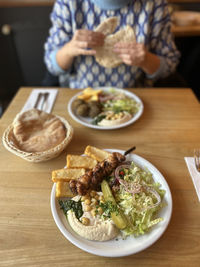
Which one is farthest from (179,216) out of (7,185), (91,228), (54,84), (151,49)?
(54,84)

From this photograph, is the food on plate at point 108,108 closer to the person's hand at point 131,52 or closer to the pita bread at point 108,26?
the person's hand at point 131,52

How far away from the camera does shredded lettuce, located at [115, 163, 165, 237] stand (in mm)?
880

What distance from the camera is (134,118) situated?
1.51 m

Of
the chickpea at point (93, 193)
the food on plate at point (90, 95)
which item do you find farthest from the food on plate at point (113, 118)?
the chickpea at point (93, 193)

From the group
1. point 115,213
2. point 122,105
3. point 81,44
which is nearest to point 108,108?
point 122,105

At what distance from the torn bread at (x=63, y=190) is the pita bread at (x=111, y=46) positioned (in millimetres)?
1152

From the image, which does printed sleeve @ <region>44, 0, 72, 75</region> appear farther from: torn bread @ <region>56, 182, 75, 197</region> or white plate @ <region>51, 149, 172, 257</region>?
white plate @ <region>51, 149, 172, 257</region>

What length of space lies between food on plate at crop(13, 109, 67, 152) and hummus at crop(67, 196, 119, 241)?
0.45m

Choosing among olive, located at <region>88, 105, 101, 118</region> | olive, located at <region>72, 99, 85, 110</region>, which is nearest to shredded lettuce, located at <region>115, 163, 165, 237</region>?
olive, located at <region>88, 105, 101, 118</region>

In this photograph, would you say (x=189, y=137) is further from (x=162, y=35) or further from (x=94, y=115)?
(x=162, y=35)

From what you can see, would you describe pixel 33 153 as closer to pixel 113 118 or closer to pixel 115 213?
pixel 115 213

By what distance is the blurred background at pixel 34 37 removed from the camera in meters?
2.95

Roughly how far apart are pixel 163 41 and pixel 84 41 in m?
0.79

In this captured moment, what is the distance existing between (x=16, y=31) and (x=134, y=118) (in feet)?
8.74
